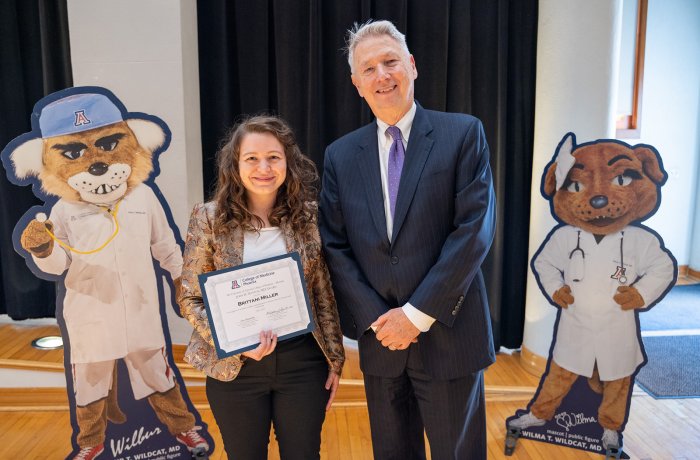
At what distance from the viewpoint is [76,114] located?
197 cm

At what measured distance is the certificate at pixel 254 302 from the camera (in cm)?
146

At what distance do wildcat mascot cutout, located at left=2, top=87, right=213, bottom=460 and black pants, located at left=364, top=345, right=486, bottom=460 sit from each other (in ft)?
3.21

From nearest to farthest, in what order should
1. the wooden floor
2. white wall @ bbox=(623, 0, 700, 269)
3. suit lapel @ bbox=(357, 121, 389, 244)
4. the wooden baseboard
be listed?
suit lapel @ bbox=(357, 121, 389, 244), the wooden floor, the wooden baseboard, white wall @ bbox=(623, 0, 700, 269)

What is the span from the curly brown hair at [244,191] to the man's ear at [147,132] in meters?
0.60

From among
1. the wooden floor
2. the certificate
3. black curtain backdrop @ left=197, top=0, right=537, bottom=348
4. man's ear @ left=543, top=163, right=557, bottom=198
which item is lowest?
the wooden floor

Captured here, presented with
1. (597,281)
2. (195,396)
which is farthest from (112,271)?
(597,281)

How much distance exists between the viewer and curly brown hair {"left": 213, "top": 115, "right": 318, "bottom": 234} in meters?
1.54

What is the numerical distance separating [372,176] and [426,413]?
0.78 meters

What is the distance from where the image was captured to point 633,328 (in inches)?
87.6

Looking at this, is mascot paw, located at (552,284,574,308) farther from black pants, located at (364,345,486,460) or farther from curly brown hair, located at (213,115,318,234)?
curly brown hair, located at (213,115,318,234)

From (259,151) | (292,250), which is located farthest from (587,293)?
(259,151)

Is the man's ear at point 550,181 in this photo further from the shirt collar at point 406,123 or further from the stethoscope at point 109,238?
the stethoscope at point 109,238

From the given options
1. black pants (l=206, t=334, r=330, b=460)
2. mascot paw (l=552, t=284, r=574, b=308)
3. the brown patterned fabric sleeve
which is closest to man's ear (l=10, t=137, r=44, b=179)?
the brown patterned fabric sleeve

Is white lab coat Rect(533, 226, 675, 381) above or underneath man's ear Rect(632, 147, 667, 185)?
underneath
